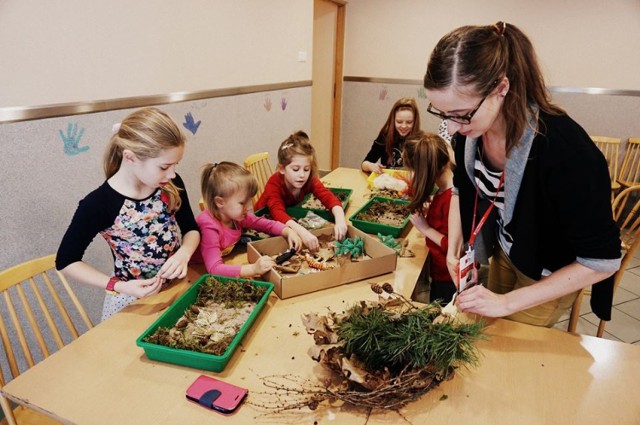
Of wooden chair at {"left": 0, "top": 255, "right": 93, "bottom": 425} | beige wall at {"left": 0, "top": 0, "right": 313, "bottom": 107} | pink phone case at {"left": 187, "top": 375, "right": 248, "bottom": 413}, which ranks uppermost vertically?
beige wall at {"left": 0, "top": 0, "right": 313, "bottom": 107}

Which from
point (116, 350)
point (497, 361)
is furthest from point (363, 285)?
point (116, 350)

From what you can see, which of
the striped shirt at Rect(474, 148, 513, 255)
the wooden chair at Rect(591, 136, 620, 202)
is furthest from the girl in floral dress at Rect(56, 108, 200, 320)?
the wooden chair at Rect(591, 136, 620, 202)

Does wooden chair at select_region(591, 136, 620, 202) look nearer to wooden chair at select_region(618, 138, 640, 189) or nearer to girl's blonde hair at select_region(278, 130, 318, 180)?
wooden chair at select_region(618, 138, 640, 189)

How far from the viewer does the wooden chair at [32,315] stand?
1245 millimetres

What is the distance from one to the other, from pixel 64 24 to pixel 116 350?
1.58 metres

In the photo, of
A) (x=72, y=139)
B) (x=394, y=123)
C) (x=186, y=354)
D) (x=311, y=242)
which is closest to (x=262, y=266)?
(x=311, y=242)

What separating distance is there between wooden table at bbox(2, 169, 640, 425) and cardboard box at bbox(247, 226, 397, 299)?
116 millimetres

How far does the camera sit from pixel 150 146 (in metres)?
1.32

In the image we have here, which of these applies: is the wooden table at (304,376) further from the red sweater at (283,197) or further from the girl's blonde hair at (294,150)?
the girl's blonde hair at (294,150)

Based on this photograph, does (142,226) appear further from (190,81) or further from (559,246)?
(190,81)

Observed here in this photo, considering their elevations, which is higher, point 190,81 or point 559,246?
point 190,81

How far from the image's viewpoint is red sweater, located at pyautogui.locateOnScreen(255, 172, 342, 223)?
1892 mm

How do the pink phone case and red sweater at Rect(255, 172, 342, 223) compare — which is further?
red sweater at Rect(255, 172, 342, 223)

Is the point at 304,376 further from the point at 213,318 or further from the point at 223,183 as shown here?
the point at 223,183
